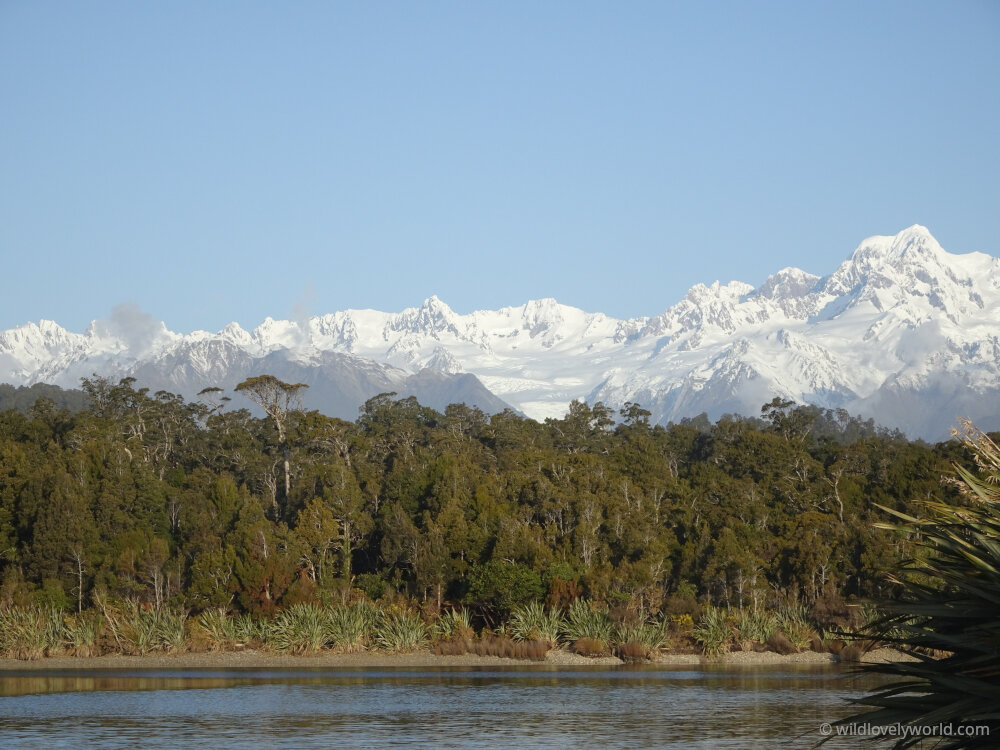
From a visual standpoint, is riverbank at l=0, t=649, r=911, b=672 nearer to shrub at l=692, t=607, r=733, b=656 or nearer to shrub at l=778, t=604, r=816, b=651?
shrub at l=692, t=607, r=733, b=656

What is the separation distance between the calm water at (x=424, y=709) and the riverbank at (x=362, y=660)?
4476mm

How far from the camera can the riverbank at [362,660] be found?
57781 mm

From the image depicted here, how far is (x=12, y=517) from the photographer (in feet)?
235

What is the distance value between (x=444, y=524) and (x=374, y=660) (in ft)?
40.9

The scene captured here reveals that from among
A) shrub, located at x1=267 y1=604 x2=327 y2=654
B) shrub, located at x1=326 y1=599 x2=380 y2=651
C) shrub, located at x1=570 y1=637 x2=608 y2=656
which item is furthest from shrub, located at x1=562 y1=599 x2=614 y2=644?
shrub, located at x1=267 y1=604 x2=327 y2=654

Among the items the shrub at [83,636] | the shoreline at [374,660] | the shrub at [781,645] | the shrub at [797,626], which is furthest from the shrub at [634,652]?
the shrub at [83,636]

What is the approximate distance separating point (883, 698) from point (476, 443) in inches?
3330

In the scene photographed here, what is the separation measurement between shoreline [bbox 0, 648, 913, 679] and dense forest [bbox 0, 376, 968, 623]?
4.30m

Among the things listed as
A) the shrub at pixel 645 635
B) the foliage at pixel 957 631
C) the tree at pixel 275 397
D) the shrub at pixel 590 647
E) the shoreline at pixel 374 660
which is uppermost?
the tree at pixel 275 397

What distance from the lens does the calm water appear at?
31.6 metres

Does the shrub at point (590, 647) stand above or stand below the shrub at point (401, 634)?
below

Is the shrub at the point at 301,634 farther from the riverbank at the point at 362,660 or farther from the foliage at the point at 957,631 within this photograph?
the foliage at the point at 957,631

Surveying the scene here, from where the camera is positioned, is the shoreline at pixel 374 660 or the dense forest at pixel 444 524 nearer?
the shoreline at pixel 374 660

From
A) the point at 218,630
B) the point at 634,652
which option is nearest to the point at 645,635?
the point at 634,652
